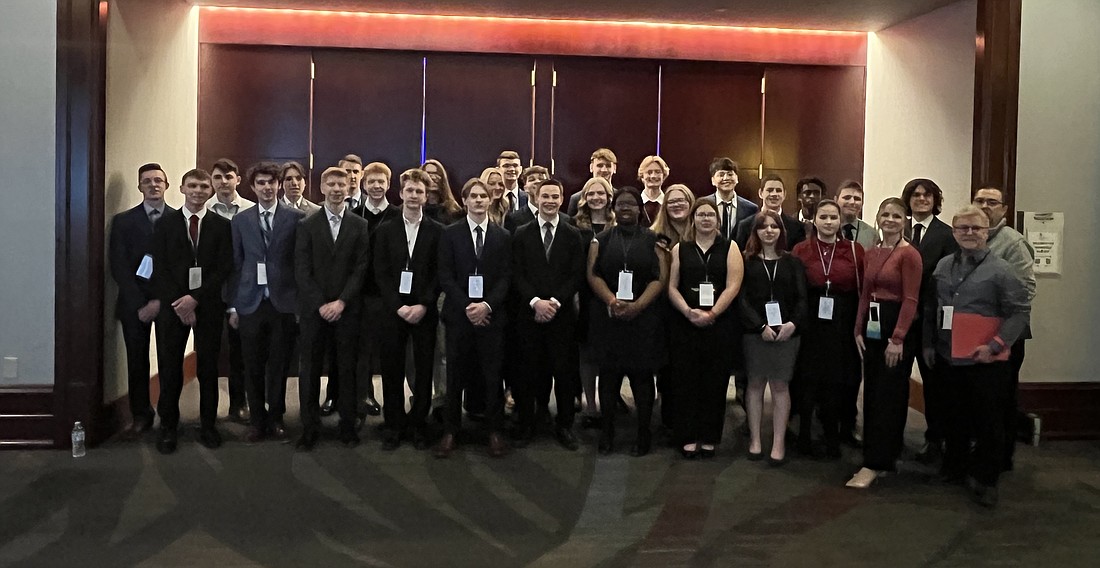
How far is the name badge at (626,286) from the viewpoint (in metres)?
4.75

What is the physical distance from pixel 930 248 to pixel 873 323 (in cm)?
70

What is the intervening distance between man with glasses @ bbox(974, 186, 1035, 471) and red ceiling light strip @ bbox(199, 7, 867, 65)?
3.20 m

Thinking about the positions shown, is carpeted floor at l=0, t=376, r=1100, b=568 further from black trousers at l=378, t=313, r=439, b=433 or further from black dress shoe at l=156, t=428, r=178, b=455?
black trousers at l=378, t=313, r=439, b=433

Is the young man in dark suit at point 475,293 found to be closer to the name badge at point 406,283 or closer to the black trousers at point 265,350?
the name badge at point 406,283

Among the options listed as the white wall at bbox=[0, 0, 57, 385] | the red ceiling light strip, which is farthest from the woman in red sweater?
the white wall at bbox=[0, 0, 57, 385]

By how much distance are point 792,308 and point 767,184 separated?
1.03 m

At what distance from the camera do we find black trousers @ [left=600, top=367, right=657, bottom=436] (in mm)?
4824

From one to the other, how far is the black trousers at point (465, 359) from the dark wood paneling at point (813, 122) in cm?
391

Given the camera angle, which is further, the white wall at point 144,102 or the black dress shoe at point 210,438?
the white wall at point 144,102

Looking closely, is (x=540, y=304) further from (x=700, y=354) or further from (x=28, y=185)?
(x=28, y=185)

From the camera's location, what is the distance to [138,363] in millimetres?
5094

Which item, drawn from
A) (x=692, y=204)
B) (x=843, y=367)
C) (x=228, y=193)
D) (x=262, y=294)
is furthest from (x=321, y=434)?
(x=843, y=367)

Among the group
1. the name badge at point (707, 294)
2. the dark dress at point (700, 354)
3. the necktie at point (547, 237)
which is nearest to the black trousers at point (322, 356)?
the necktie at point (547, 237)

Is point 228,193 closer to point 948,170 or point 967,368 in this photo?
point 967,368
